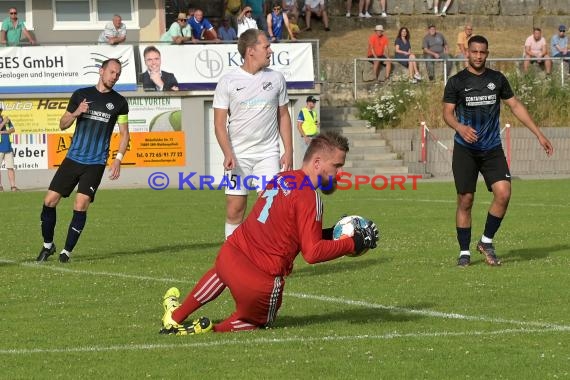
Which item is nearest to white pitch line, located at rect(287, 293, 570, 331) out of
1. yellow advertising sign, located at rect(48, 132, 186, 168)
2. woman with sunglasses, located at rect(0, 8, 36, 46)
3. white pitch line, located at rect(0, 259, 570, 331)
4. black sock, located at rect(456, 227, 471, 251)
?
white pitch line, located at rect(0, 259, 570, 331)

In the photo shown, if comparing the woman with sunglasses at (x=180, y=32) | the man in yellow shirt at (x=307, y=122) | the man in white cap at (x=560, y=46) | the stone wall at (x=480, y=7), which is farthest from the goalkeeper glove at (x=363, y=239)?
the stone wall at (x=480, y=7)

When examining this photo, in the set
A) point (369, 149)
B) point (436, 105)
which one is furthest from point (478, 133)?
Answer: point (436, 105)

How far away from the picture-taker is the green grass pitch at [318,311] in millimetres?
7723

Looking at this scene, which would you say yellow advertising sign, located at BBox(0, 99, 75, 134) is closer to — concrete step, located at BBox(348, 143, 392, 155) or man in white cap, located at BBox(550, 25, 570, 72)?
concrete step, located at BBox(348, 143, 392, 155)

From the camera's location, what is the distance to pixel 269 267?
8.72m

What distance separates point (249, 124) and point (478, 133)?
7.52ft

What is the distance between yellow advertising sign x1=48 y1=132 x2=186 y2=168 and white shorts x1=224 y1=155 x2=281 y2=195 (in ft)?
65.7

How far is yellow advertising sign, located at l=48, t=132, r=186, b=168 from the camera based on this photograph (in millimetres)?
32188

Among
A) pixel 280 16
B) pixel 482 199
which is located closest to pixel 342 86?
pixel 280 16

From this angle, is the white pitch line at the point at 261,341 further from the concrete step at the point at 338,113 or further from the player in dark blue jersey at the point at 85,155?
the concrete step at the point at 338,113

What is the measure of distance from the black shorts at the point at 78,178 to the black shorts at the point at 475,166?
12.8 feet

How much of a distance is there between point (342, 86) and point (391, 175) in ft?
17.6

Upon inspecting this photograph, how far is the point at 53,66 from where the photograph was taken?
32094 millimetres

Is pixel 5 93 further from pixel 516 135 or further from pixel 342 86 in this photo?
pixel 516 135
